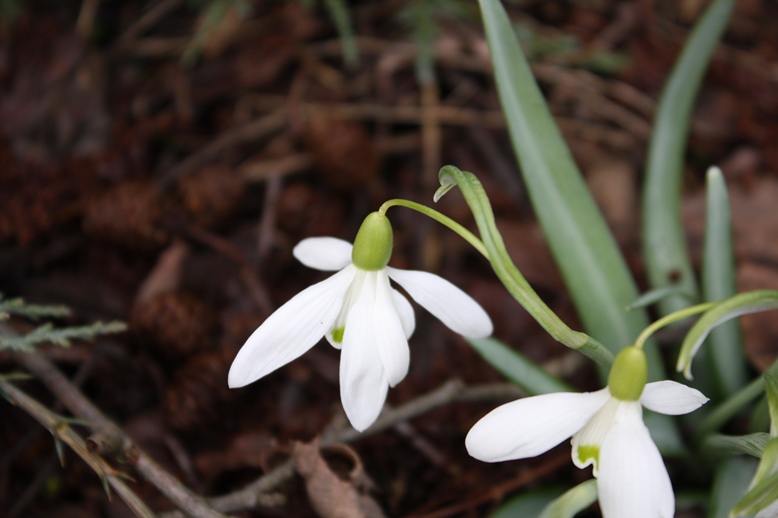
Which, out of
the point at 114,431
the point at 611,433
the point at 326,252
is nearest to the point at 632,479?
the point at 611,433

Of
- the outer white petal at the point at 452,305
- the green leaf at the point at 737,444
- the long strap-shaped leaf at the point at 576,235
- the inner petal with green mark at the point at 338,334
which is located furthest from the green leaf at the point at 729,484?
the inner petal with green mark at the point at 338,334

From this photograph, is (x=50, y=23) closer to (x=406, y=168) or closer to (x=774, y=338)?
(x=406, y=168)

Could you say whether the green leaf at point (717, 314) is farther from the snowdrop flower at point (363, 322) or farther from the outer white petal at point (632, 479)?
the snowdrop flower at point (363, 322)

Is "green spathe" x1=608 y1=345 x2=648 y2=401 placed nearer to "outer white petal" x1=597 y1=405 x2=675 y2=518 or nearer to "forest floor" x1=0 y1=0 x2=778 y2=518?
"outer white petal" x1=597 y1=405 x2=675 y2=518

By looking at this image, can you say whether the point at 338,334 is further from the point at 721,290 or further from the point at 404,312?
the point at 721,290

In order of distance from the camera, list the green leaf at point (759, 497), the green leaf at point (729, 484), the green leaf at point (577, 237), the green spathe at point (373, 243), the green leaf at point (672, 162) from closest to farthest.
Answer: the green leaf at point (759, 497), the green spathe at point (373, 243), the green leaf at point (729, 484), the green leaf at point (577, 237), the green leaf at point (672, 162)

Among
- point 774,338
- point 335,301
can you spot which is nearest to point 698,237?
point 774,338

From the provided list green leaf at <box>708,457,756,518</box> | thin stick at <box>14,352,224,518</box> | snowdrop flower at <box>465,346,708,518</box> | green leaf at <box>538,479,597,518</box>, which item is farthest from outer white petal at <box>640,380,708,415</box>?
thin stick at <box>14,352,224,518</box>
